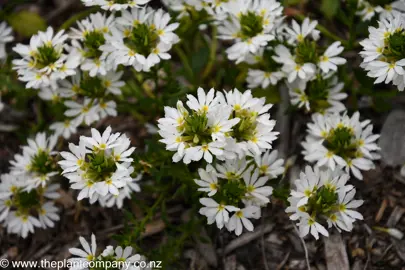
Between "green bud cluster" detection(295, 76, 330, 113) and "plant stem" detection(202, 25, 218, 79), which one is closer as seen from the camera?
"green bud cluster" detection(295, 76, 330, 113)

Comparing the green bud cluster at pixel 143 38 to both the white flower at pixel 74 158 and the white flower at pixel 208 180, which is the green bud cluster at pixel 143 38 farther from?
the white flower at pixel 208 180

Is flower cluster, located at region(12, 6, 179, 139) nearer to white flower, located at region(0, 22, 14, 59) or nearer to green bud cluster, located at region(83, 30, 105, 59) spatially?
green bud cluster, located at region(83, 30, 105, 59)

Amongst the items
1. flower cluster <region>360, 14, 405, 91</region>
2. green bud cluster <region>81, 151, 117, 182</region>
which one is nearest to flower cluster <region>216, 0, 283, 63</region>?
flower cluster <region>360, 14, 405, 91</region>

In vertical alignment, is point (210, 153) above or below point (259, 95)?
above

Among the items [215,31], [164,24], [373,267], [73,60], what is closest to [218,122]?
[164,24]

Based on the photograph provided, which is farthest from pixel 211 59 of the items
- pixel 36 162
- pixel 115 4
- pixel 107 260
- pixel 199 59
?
pixel 107 260

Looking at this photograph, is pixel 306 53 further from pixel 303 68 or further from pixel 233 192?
pixel 233 192

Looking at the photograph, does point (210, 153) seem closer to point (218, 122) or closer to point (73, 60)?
point (218, 122)
